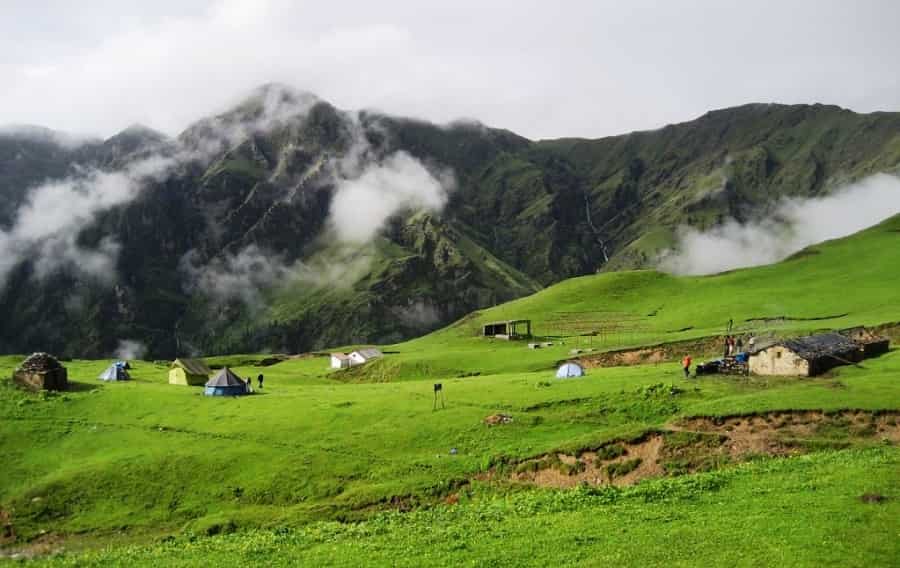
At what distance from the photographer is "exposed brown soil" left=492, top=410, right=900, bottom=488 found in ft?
153

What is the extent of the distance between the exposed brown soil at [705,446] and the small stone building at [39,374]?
178 feet

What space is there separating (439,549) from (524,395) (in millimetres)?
37540

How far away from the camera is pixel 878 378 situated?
59.1 metres

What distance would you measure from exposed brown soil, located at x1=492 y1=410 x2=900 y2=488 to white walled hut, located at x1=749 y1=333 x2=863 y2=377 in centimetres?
1504

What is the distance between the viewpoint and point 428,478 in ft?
162

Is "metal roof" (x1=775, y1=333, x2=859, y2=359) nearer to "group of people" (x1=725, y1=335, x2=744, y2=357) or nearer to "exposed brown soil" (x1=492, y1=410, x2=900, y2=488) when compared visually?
"group of people" (x1=725, y1=335, x2=744, y2=357)

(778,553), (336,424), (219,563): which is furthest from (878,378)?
(219,563)

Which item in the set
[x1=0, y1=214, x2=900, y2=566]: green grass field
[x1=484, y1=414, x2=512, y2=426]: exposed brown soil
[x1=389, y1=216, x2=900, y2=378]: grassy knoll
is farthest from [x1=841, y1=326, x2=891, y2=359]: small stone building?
[x1=484, y1=414, x2=512, y2=426]: exposed brown soil

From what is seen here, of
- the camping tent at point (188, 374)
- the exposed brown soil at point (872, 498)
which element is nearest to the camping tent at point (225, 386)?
the camping tent at point (188, 374)

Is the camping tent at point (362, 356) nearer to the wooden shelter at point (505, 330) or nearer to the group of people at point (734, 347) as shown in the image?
the wooden shelter at point (505, 330)

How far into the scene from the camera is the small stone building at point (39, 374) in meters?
76.7

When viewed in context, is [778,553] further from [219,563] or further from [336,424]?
[336,424]

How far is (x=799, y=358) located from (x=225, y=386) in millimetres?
59303

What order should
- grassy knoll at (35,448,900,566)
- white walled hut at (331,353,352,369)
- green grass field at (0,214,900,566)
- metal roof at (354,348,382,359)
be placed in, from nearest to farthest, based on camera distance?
1. grassy knoll at (35,448,900,566)
2. green grass field at (0,214,900,566)
3. metal roof at (354,348,382,359)
4. white walled hut at (331,353,352,369)
